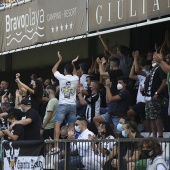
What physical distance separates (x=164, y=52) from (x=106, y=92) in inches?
62.7

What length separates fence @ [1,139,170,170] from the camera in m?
12.6

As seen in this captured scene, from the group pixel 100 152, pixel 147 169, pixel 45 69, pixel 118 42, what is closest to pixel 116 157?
pixel 100 152

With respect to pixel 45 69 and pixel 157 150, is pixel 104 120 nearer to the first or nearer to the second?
pixel 157 150

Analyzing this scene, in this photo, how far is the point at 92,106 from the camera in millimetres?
18016

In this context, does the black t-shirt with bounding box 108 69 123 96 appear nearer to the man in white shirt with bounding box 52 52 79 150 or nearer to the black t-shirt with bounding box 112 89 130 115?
the black t-shirt with bounding box 112 89 130 115

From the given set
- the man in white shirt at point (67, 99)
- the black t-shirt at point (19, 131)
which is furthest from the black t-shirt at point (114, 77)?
the black t-shirt at point (19, 131)

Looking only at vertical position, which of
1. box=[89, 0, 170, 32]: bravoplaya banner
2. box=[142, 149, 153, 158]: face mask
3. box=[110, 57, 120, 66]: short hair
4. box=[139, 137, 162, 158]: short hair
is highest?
box=[89, 0, 170, 32]: bravoplaya banner

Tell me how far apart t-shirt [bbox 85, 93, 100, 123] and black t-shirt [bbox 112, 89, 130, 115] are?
1278mm

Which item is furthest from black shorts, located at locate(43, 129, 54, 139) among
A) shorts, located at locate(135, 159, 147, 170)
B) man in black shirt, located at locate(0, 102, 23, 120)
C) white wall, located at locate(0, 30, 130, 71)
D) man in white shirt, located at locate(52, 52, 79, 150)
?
shorts, located at locate(135, 159, 147, 170)

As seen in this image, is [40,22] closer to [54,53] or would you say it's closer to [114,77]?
[114,77]

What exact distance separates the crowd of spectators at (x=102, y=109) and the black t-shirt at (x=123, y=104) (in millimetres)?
22

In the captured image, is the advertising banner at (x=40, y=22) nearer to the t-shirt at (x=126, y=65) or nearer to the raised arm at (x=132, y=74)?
the t-shirt at (x=126, y=65)

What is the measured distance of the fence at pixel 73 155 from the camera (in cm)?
1264

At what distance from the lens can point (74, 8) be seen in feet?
59.1
